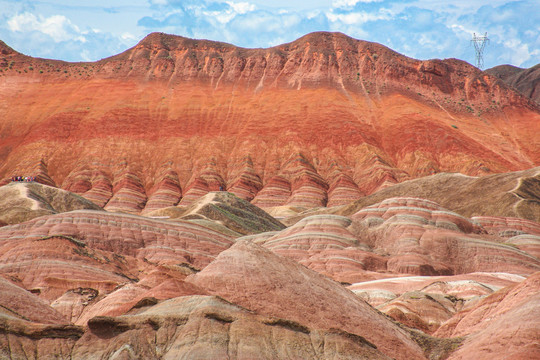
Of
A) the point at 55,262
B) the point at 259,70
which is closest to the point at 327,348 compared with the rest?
the point at 55,262

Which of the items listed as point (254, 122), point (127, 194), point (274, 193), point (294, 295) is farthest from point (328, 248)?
point (254, 122)

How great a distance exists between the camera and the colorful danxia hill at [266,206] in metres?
13.1

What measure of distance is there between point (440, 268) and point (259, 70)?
260ft

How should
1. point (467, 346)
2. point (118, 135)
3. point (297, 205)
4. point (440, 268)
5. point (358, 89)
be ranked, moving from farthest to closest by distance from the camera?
1. point (358, 89)
2. point (118, 135)
3. point (297, 205)
4. point (440, 268)
5. point (467, 346)

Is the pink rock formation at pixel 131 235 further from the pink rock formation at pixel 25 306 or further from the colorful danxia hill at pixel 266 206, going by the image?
the pink rock formation at pixel 25 306

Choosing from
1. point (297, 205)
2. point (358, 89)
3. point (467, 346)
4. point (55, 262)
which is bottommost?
point (297, 205)

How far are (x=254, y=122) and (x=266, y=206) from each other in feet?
69.2

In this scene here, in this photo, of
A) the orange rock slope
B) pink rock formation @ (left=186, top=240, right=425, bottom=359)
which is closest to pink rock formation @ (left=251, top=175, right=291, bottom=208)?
the orange rock slope

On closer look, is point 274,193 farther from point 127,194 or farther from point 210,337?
point 210,337

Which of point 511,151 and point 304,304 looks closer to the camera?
point 304,304

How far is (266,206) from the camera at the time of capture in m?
84.7

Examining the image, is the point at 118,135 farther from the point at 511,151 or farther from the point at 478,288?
the point at 478,288

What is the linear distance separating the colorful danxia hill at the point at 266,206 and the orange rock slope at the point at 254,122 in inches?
16.2

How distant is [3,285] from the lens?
15.6m
